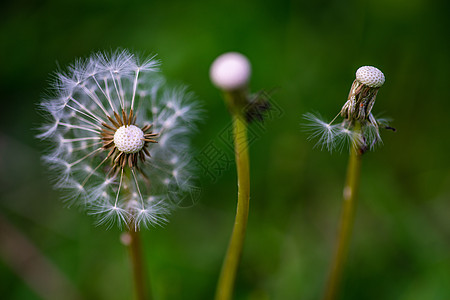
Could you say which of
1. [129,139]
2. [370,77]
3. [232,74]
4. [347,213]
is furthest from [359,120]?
[129,139]

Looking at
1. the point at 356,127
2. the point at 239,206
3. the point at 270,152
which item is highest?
the point at 270,152

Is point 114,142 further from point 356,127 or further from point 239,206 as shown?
point 356,127

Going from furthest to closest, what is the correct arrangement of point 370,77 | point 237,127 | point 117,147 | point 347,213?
point 347,213 < point 117,147 < point 370,77 < point 237,127

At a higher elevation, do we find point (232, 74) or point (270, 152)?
point (270, 152)

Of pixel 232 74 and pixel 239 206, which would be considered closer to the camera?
pixel 232 74

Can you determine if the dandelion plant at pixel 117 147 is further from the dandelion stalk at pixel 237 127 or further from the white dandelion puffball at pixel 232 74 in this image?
the white dandelion puffball at pixel 232 74

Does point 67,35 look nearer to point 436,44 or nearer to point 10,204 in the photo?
point 10,204
